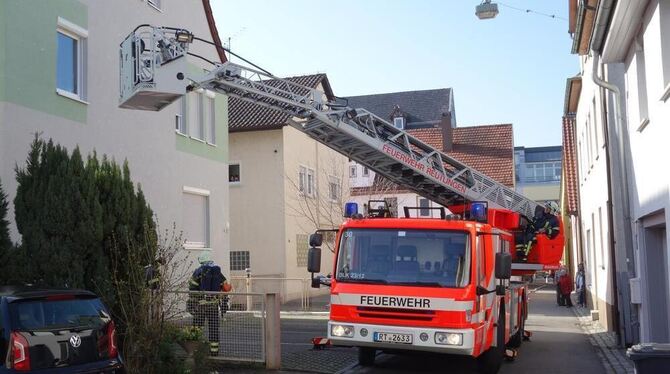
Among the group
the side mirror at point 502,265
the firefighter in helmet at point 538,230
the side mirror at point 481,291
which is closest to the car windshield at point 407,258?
the side mirror at point 481,291

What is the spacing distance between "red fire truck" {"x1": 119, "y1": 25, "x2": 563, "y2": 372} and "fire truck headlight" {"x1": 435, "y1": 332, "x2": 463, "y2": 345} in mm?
14

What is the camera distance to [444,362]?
13.1 m

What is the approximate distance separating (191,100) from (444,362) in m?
11.4

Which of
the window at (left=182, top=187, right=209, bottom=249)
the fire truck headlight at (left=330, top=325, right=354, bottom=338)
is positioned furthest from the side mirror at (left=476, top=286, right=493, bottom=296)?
the window at (left=182, top=187, right=209, bottom=249)

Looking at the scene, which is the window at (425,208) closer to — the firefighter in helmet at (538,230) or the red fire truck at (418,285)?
the red fire truck at (418,285)

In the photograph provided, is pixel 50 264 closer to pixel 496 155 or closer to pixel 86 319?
pixel 86 319

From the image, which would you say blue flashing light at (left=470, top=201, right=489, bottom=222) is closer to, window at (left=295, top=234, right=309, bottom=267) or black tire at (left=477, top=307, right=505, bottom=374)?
black tire at (left=477, top=307, right=505, bottom=374)

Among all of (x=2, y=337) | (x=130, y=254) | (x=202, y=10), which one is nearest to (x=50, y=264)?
(x=130, y=254)

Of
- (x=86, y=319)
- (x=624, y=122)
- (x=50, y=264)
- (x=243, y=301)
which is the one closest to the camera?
(x=86, y=319)

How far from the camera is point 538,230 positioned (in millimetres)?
15453

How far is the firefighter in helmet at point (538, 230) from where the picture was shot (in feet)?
50.0

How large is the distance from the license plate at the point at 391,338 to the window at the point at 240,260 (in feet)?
65.3

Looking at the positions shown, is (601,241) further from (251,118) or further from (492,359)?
(251,118)

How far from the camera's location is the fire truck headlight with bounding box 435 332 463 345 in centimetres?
1023
